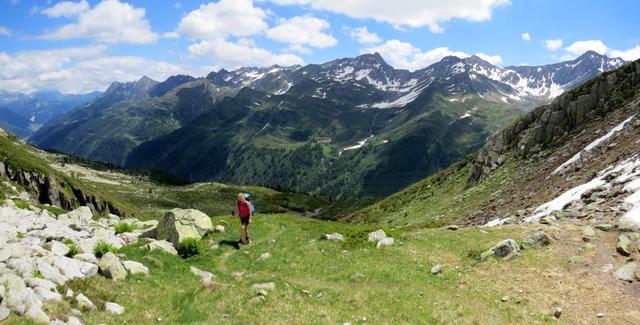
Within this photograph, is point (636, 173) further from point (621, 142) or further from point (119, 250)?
point (119, 250)

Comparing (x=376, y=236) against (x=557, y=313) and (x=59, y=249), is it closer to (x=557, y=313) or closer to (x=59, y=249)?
(x=557, y=313)

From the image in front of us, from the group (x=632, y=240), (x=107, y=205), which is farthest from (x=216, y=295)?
(x=107, y=205)

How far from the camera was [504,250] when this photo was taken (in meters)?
29.0

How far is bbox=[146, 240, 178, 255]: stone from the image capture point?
31281mm

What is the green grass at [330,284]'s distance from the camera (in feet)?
68.4

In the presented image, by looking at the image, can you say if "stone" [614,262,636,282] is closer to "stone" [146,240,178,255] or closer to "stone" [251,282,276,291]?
"stone" [251,282,276,291]

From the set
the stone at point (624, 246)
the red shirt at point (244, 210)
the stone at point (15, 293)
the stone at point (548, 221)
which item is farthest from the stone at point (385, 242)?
the stone at point (15, 293)

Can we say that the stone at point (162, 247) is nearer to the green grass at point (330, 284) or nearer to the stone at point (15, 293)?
the green grass at point (330, 284)

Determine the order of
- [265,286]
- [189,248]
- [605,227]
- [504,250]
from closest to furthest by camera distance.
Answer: [265,286] < [504,250] < [605,227] < [189,248]

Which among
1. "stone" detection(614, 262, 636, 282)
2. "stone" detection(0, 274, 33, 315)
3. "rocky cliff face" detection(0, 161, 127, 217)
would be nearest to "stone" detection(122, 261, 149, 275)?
"stone" detection(0, 274, 33, 315)

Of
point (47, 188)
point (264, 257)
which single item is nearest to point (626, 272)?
point (264, 257)

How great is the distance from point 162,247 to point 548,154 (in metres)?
60.7

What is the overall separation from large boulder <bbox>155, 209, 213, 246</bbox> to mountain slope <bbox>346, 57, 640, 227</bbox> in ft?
98.7

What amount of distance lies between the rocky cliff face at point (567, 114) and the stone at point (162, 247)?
6297 cm
